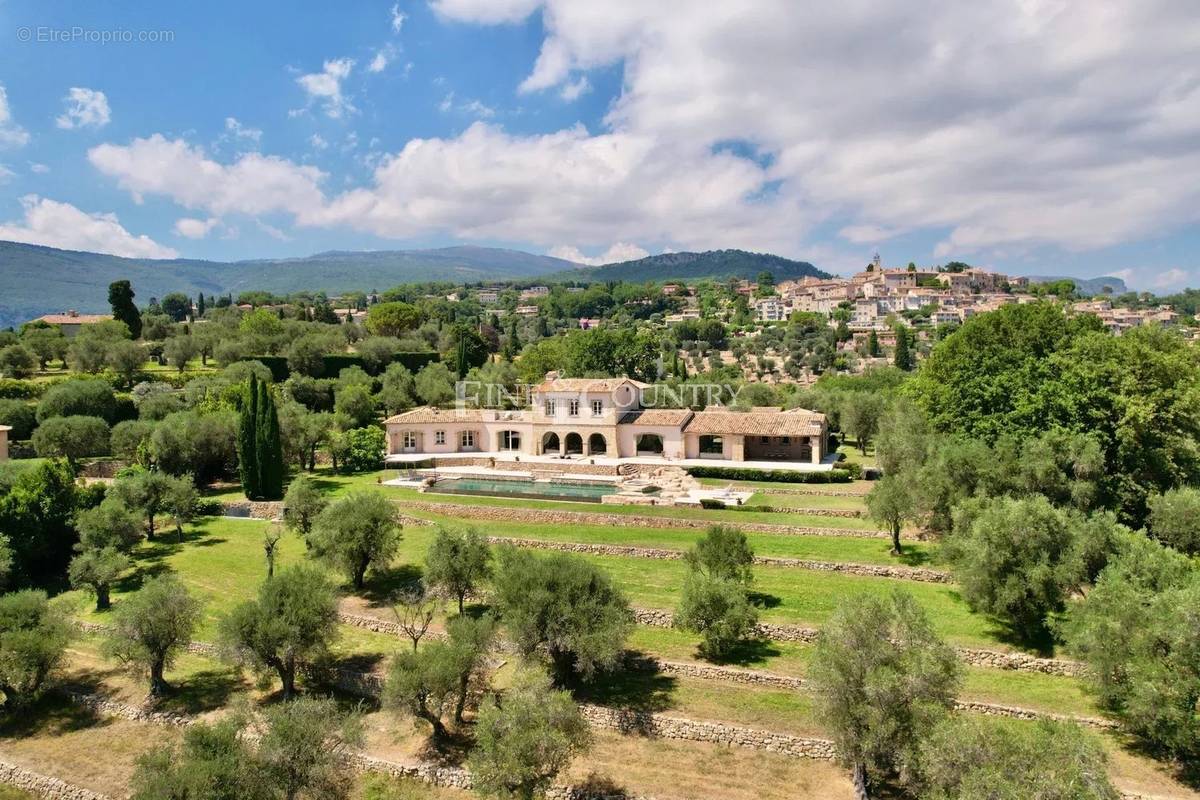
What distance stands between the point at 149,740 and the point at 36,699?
14.5ft

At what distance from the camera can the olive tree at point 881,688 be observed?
523 inches

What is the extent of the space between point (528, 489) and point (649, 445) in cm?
1114

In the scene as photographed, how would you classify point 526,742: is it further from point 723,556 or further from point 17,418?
point 17,418

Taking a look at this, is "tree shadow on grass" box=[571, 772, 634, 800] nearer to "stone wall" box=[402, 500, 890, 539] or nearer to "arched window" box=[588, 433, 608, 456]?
"stone wall" box=[402, 500, 890, 539]

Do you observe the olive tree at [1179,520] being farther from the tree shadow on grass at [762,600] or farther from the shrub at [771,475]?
the shrub at [771,475]

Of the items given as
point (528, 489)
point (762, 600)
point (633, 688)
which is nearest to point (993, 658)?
point (762, 600)

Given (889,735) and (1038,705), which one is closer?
(889,735)

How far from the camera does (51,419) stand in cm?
4134

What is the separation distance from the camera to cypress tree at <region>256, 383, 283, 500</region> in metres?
36.0

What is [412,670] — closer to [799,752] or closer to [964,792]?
[799,752]

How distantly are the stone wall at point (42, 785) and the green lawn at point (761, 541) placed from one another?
12666 mm

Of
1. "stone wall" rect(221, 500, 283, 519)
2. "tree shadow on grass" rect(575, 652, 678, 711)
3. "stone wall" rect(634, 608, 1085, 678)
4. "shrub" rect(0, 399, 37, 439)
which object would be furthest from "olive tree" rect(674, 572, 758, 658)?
"shrub" rect(0, 399, 37, 439)

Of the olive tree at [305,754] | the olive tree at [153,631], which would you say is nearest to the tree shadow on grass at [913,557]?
the olive tree at [305,754]

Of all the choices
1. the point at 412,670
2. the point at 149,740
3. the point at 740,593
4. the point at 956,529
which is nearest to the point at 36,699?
the point at 149,740
